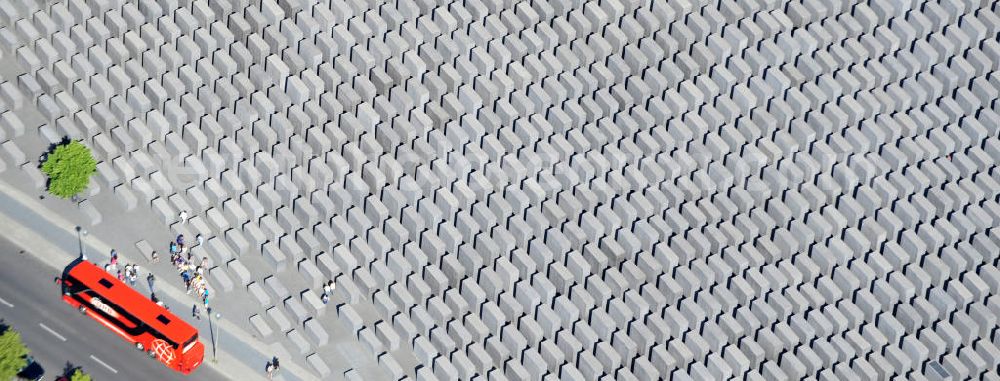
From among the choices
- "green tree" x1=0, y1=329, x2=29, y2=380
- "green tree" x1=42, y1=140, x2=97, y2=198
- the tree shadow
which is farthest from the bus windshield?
"green tree" x1=42, y1=140, x2=97, y2=198

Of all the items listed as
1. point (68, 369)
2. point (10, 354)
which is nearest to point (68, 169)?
point (68, 369)

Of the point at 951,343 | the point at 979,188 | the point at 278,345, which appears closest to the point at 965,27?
the point at 979,188

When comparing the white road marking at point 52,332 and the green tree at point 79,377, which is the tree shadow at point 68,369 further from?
the green tree at point 79,377

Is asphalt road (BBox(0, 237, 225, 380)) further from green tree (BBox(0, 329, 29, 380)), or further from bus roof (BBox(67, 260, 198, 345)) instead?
green tree (BBox(0, 329, 29, 380))

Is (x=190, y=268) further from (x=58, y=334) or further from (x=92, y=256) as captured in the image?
(x=58, y=334)

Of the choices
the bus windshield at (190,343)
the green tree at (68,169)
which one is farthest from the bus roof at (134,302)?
the green tree at (68,169)

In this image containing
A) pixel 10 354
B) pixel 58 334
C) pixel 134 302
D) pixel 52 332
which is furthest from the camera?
pixel 52 332
